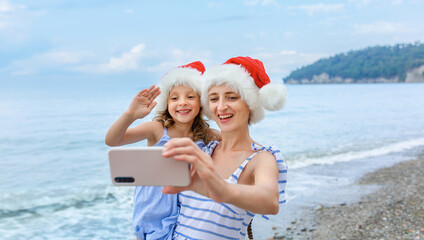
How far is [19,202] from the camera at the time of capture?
11062 millimetres

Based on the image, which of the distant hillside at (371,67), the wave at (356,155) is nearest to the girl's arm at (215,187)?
the wave at (356,155)

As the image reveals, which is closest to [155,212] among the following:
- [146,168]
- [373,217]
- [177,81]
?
[177,81]

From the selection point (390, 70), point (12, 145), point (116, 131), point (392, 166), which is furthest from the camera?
point (390, 70)

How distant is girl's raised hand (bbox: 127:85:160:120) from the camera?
9.38 feet

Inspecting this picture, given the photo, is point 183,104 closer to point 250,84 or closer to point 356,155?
point 250,84

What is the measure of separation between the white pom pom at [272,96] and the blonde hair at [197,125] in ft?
2.36

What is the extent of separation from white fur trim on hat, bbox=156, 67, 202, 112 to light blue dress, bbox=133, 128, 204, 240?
0.81 feet

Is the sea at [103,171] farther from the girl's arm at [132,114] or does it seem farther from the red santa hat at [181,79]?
the girl's arm at [132,114]

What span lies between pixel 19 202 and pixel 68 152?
8.12 meters

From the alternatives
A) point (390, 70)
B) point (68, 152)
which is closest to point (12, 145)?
point (68, 152)

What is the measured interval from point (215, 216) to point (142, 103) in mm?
1007

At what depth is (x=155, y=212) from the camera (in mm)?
2902

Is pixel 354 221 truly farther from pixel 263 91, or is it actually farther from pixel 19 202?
pixel 19 202

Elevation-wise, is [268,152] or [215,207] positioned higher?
[268,152]
